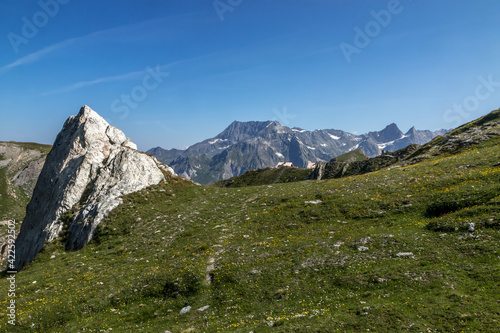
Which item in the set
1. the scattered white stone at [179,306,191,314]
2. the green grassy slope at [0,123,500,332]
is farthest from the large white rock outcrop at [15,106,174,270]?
the scattered white stone at [179,306,191,314]

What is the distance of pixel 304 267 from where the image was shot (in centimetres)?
2103

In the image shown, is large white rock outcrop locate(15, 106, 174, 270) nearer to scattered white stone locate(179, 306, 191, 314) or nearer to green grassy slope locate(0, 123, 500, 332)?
green grassy slope locate(0, 123, 500, 332)

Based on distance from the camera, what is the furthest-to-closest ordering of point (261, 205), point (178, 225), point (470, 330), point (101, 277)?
point (261, 205) → point (178, 225) → point (101, 277) → point (470, 330)

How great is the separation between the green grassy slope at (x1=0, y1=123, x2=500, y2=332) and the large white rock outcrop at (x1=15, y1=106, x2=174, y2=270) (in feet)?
16.6

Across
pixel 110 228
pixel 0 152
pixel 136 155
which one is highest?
pixel 0 152

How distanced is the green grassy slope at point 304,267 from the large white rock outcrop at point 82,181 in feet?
16.6

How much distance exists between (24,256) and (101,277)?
31238 millimetres

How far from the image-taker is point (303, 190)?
41312 mm

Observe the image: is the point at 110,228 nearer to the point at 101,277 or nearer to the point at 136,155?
the point at 101,277

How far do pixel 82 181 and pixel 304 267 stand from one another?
148 feet

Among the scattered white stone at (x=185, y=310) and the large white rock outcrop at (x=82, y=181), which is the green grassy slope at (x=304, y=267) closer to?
the scattered white stone at (x=185, y=310)

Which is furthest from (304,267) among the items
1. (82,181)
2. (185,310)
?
(82,181)

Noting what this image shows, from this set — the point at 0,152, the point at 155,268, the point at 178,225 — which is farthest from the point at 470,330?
the point at 0,152

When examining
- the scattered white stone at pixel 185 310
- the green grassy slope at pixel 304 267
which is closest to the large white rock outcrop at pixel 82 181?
the green grassy slope at pixel 304 267
